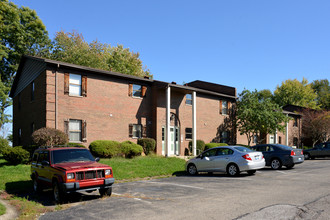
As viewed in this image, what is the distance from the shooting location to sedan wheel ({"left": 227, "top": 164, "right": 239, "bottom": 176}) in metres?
14.1

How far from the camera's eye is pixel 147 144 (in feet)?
73.5

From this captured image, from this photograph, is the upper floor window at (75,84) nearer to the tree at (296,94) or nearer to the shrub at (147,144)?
the shrub at (147,144)

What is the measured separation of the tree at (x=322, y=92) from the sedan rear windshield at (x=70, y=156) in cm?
5975

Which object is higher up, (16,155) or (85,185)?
(16,155)

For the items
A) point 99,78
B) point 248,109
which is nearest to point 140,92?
point 99,78

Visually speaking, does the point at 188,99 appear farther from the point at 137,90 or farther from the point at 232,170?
the point at 232,170

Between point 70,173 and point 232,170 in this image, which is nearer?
point 70,173

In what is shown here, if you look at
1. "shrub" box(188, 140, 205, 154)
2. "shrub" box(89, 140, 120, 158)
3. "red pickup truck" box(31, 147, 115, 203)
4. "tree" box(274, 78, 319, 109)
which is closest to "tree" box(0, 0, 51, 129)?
"shrub" box(89, 140, 120, 158)

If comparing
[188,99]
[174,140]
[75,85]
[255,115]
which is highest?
[75,85]

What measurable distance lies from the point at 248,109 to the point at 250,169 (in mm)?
16570

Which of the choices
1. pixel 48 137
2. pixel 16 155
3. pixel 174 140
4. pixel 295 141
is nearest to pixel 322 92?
pixel 295 141

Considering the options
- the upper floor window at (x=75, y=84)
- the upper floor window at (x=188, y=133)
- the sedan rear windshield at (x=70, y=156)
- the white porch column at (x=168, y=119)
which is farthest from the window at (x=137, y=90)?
the sedan rear windshield at (x=70, y=156)

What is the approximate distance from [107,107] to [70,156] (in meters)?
11.4

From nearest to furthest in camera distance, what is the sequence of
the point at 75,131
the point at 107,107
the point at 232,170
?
the point at 232,170 < the point at 75,131 < the point at 107,107
